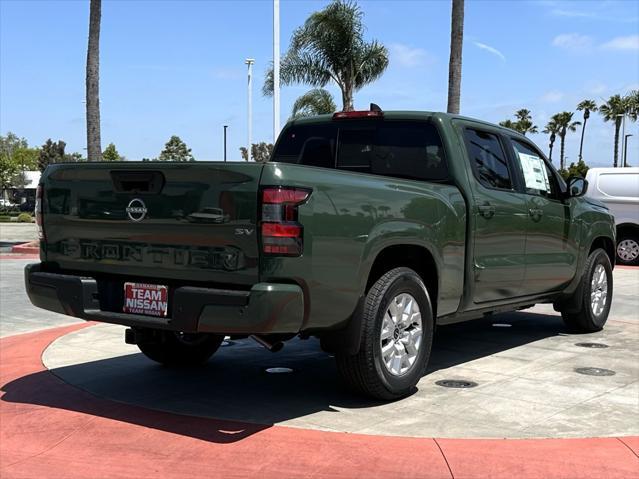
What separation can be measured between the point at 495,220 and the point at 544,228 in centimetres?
98

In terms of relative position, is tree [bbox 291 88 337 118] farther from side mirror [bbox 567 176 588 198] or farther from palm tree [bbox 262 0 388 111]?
side mirror [bbox 567 176 588 198]

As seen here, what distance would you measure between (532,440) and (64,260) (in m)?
3.25

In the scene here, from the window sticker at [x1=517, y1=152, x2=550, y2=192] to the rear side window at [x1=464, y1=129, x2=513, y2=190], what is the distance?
379 millimetres

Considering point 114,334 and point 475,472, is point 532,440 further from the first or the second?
point 114,334

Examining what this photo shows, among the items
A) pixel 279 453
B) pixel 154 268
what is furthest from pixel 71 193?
pixel 279 453

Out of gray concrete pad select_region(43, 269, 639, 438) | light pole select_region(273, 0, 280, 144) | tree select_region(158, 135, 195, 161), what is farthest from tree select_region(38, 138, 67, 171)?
gray concrete pad select_region(43, 269, 639, 438)

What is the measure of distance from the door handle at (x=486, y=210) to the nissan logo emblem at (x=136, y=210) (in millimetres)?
2643

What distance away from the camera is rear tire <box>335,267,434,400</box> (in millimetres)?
4777

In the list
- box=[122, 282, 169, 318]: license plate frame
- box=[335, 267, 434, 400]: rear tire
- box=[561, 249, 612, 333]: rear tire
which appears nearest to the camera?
box=[122, 282, 169, 318]: license plate frame

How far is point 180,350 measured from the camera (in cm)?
618

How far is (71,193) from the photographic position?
4941 mm

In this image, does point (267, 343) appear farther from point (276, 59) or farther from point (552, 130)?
point (552, 130)

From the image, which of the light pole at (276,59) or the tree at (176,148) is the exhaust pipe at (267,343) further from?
the tree at (176,148)

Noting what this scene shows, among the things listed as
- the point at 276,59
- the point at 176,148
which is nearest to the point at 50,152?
the point at 176,148
